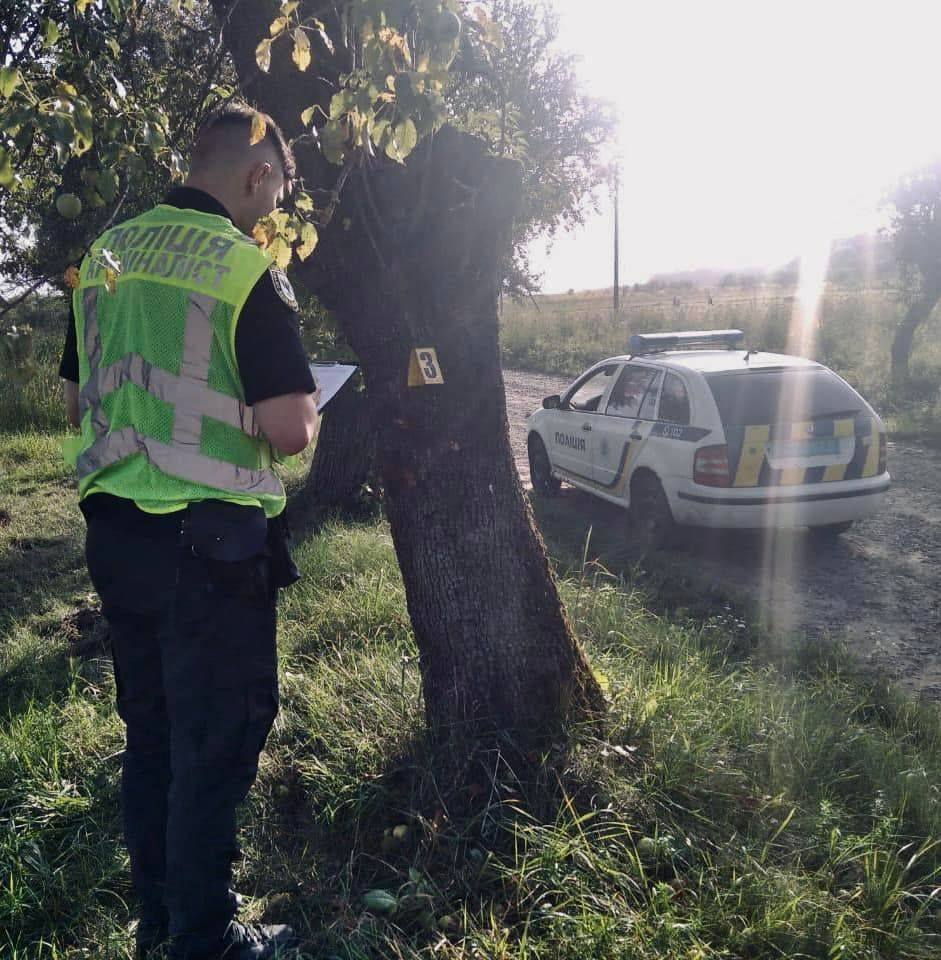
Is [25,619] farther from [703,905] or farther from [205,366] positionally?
[703,905]

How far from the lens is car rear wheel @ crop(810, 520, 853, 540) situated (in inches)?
276

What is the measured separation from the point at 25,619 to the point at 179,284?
411cm

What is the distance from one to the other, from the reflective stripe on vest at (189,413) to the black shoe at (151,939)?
1.28m

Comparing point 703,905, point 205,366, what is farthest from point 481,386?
point 703,905

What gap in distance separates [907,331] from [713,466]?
9970 mm

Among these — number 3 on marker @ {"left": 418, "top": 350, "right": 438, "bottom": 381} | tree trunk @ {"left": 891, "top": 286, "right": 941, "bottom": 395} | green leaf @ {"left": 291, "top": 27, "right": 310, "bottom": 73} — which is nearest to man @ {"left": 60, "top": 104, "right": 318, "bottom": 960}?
green leaf @ {"left": 291, "top": 27, "right": 310, "bottom": 73}

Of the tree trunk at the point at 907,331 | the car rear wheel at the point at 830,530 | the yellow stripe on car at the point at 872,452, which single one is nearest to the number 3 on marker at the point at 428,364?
the yellow stripe on car at the point at 872,452

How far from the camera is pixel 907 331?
14.4m

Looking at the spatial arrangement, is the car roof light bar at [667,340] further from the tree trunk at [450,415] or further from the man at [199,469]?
the man at [199,469]

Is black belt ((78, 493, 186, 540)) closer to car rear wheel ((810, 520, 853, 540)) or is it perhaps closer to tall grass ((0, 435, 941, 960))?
tall grass ((0, 435, 941, 960))

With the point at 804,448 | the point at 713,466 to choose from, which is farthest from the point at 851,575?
the point at 713,466

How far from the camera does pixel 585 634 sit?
4.39 m

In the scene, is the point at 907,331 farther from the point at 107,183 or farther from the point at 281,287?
the point at 107,183

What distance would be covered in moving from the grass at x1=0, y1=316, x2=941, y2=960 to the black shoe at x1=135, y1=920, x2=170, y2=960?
12 centimetres
